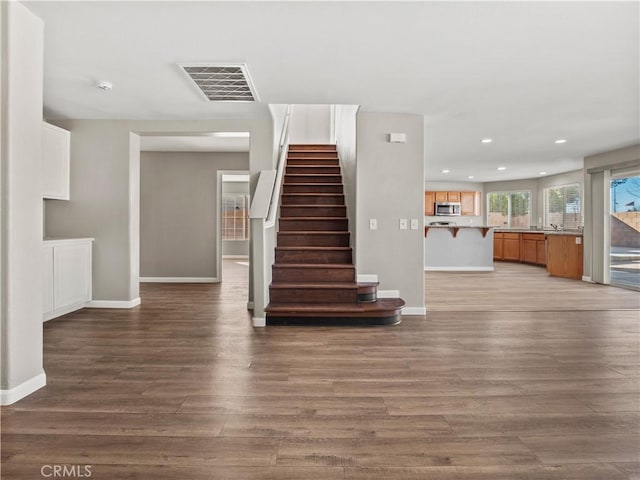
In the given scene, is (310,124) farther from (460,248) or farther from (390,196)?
(390,196)

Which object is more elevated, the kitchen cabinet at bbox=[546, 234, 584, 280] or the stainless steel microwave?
the stainless steel microwave

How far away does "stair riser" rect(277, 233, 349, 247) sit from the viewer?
563 centimetres

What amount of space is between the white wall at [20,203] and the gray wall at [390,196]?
329cm

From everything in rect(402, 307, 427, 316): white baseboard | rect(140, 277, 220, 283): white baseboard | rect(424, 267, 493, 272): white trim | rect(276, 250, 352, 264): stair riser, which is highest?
rect(276, 250, 352, 264): stair riser

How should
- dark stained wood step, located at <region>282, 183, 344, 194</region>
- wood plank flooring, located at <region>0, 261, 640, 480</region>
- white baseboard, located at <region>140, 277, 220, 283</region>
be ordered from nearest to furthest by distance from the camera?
wood plank flooring, located at <region>0, 261, 640, 480</region> → dark stained wood step, located at <region>282, 183, 344, 194</region> → white baseboard, located at <region>140, 277, 220, 283</region>

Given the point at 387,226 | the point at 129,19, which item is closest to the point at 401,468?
the point at 129,19

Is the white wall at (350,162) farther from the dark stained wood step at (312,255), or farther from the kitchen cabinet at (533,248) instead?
the kitchen cabinet at (533,248)

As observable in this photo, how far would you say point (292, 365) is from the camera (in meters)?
3.14

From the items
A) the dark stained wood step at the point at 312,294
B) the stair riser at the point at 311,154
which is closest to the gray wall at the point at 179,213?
the stair riser at the point at 311,154

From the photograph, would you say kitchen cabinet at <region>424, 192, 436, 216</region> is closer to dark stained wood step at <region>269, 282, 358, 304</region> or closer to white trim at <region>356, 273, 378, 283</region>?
white trim at <region>356, 273, 378, 283</region>

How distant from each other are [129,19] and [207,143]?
4.38m

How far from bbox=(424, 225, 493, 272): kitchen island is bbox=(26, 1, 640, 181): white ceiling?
433 cm

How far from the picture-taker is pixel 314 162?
737 centimetres

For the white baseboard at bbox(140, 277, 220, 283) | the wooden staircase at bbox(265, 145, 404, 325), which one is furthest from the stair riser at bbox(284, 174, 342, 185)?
the white baseboard at bbox(140, 277, 220, 283)
